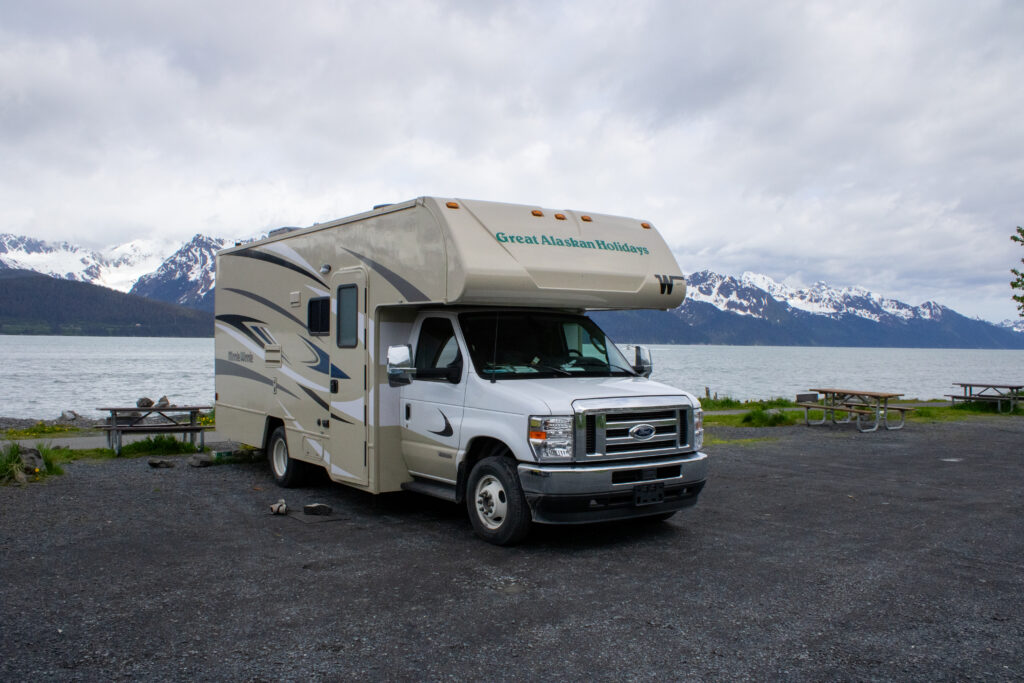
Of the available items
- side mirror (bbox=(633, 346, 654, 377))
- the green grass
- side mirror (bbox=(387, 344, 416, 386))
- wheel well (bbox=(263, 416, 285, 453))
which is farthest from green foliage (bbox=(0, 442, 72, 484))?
side mirror (bbox=(633, 346, 654, 377))

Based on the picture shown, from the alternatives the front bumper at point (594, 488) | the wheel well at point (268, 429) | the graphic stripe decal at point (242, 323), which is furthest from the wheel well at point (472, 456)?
the graphic stripe decal at point (242, 323)

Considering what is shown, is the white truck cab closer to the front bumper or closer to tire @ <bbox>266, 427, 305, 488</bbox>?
the front bumper

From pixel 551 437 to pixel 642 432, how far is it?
91cm

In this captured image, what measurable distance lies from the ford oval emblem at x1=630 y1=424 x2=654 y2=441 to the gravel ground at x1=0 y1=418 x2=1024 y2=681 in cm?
99

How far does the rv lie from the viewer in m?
7.12

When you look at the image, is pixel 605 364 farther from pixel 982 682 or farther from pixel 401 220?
pixel 982 682

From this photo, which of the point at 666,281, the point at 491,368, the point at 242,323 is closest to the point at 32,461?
the point at 242,323

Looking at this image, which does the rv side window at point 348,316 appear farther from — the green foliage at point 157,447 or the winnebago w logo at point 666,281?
the green foliage at point 157,447

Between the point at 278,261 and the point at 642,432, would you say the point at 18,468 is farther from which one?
the point at 642,432

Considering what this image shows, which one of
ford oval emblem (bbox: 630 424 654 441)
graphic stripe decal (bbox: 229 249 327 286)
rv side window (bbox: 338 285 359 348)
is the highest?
graphic stripe decal (bbox: 229 249 327 286)

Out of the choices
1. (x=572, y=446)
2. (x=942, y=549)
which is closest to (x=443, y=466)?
(x=572, y=446)

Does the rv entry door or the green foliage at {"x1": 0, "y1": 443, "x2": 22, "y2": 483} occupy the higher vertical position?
the rv entry door

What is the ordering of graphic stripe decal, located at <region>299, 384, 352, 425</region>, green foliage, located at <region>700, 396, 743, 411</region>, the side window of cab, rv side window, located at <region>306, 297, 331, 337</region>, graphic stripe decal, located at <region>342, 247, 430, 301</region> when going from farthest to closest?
1. green foliage, located at <region>700, 396, 743, 411</region>
2. rv side window, located at <region>306, 297, 331, 337</region>
3. graphic stripe decal, located at <region>299, 384, 352, 425</region>
4. the side window of cab
5. graphic stripe decal, located at <region>342, 247, 430, 301</region>

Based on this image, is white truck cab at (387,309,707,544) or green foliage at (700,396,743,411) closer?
white truck cab at (387,309,707,544)
